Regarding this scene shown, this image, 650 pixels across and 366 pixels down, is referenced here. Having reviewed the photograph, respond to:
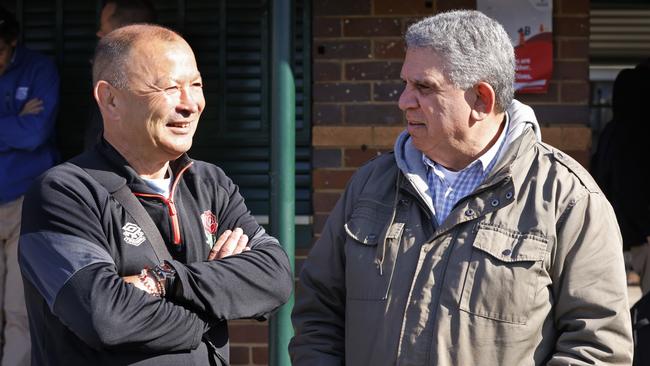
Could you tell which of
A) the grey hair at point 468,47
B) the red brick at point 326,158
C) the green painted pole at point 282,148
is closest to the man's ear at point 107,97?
the grey hair at point 468,47

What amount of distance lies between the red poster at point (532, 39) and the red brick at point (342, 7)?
0.56m

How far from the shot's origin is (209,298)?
9.31 ft

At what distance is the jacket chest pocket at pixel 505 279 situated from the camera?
8.91 ft

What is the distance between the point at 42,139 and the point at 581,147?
2.60 m

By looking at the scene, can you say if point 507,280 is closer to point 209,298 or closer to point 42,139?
point 209,298

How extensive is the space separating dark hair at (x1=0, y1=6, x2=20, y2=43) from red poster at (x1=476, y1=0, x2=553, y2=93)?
2.25 m

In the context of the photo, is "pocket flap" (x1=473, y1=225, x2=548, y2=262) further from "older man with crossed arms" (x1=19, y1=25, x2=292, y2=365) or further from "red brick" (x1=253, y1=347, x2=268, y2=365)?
"red brick" (x1=253, y1=347, x2=268, y2=365)

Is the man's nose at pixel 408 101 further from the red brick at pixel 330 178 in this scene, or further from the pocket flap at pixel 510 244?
the red brick at pixel 330 178

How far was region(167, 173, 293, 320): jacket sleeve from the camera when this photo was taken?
2832 millimetres

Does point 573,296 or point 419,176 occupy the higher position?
point 419,176

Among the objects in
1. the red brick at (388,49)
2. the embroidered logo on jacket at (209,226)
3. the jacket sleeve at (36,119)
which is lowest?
the embroidered logo on jacket at (209,226)

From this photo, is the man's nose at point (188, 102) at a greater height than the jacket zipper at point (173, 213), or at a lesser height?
greater

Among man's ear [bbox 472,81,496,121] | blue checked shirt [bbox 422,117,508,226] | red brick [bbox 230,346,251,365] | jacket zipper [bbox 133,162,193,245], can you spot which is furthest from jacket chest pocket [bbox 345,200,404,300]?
red brick [bbox 230,346,251,365]

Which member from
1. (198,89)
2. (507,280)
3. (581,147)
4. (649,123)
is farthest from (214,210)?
(649,123)
